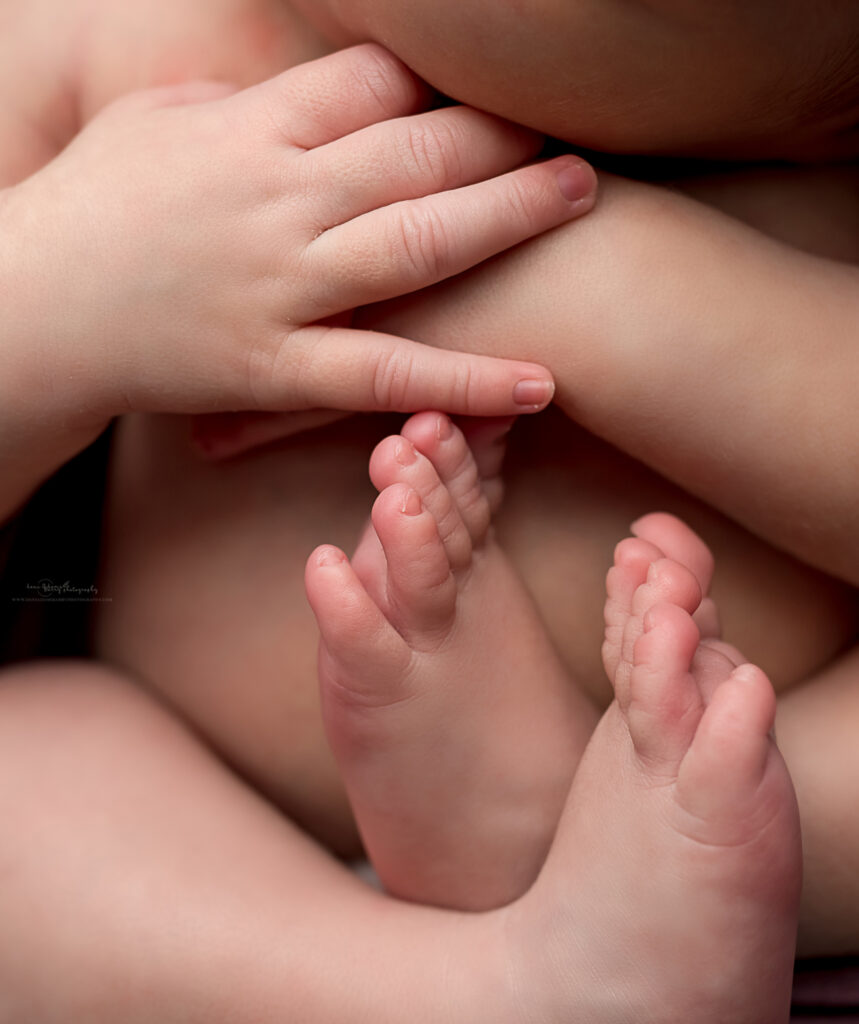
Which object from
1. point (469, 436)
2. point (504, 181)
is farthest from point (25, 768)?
point (504, 181)

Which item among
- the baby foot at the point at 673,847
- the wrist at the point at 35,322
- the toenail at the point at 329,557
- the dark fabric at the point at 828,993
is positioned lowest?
the dark fabric at the point at 828,993

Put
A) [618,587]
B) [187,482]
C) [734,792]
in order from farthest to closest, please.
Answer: [187,482], [618,587], [734,792]

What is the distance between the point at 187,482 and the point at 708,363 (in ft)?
1.33

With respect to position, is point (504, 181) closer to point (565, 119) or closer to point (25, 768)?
point (565, 119)

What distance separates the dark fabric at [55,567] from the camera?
0.89 metres

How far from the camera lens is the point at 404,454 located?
629 millimetres

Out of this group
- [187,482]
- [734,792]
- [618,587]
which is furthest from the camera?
[187,482]

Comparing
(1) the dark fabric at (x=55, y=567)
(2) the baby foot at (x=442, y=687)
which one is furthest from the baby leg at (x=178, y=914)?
(1) the dark fabric at (x=55, y=567)

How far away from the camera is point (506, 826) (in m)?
0.71

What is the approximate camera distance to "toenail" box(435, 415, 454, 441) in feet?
2.13

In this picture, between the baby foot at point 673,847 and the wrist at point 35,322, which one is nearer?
the baby foot at point 673,847

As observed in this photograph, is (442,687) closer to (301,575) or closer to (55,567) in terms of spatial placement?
(301,575)

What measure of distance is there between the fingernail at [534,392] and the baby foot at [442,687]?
5cm

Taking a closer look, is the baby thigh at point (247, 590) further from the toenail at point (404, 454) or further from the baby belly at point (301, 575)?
the toenail at point (404, 454)
